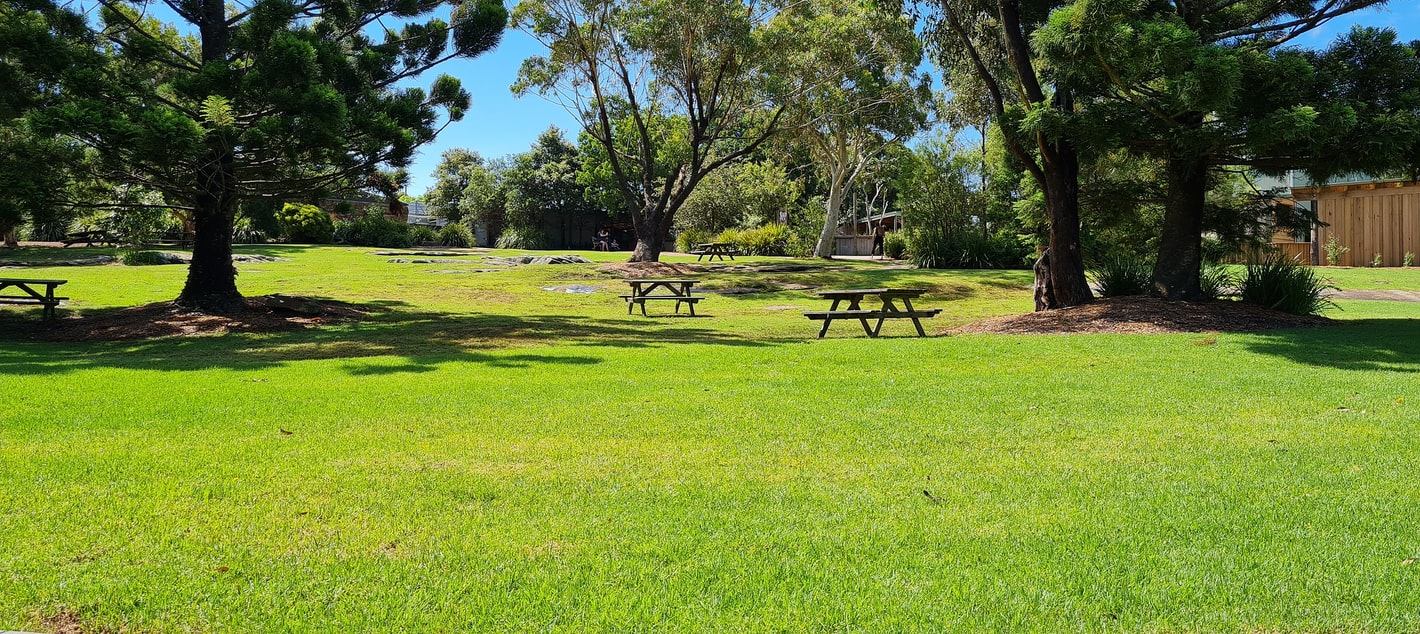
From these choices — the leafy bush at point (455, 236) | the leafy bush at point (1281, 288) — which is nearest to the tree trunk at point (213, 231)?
the leafy bush at point (1281, 288)

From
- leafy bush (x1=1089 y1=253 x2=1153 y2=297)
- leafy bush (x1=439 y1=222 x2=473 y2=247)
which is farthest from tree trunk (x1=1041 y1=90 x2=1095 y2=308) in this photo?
leafy bush (x1=439 y1=222 x2=473 y2=247)

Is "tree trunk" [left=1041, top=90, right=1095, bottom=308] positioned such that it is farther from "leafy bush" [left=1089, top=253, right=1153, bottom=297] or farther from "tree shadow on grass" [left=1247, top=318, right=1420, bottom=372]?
"tree shadow on grass" [left=1247, top=318, right=1420, bottom=372]

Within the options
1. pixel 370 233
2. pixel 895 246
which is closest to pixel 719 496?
pixel 895 246

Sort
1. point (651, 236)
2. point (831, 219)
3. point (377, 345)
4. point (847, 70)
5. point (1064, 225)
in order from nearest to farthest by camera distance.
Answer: point (377, 345) → point (1064, 225) → point (847, 70) → point (651, 236) → point (831, 219)

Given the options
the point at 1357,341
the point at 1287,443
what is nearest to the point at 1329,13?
the point at 1357,341

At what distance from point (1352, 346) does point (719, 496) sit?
9.49 meters

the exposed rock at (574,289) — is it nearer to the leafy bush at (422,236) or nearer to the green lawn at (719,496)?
the green lawn at (719,496)

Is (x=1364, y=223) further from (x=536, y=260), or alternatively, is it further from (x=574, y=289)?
(x=536, y=260)

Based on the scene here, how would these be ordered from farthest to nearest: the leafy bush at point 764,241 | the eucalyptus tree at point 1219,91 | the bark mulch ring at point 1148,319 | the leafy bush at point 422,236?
1. the leafy bush at point 422,236
2. the leafy bush at point 764,241
3. the bark mulch ring at point 1148,319
4. the eucalyptus tree at point 1219,91

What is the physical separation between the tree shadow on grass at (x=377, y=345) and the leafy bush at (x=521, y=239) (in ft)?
110

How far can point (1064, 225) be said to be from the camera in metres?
15.0

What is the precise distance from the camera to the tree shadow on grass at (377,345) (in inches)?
393

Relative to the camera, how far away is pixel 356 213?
158 ft

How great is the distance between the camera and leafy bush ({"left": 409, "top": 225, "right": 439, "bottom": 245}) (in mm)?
46681
